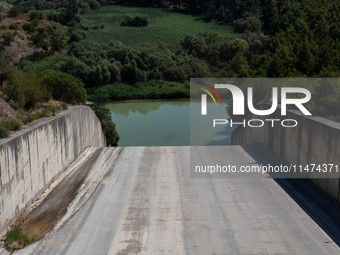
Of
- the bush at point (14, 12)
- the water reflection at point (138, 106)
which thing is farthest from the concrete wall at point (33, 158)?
the bush at point (14, 12)

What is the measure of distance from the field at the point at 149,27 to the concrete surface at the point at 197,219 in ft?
235

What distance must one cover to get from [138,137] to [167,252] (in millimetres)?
23039

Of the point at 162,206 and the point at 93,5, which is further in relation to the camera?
the point at 93,5

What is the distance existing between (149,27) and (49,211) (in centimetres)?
9527

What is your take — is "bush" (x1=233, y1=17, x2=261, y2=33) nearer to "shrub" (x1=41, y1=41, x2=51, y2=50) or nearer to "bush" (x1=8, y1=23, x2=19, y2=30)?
"shrub" (x1=41, y1=41, x2=51, y2=50)

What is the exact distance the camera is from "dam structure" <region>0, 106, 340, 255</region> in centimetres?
798

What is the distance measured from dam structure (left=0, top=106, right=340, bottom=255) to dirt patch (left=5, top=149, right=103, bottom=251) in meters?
0.21

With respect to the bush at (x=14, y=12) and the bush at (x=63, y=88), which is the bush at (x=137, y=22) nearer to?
the bush at (x=14, y=12)

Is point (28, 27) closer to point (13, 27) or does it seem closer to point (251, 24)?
point (13, 27)

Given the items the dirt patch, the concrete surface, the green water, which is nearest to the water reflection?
the green water

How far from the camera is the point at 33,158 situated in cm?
1048

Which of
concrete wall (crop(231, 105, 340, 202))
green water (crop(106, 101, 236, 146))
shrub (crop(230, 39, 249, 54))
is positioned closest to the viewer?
concrete wall (crop(231, 105, 340, 202))

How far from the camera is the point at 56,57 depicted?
66875 millimetres

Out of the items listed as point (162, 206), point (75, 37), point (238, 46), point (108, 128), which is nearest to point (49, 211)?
point (162, 206)
